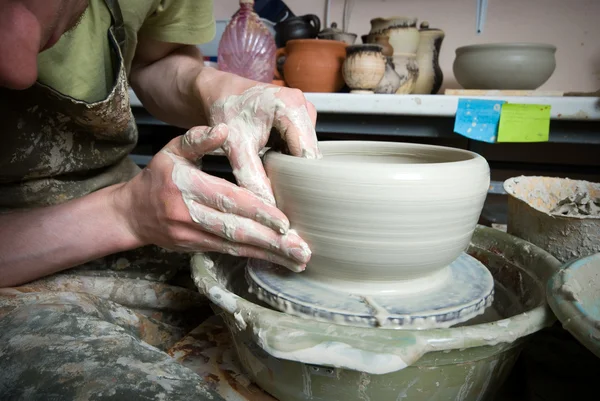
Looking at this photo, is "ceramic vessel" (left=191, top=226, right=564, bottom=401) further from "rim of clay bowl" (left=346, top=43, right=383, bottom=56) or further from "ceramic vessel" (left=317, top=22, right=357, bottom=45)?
"ceramic vessel" (left=317, top=22, right=357, bottom=45)

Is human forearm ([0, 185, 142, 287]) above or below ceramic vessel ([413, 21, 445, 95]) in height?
below

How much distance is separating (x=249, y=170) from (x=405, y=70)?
124 cm

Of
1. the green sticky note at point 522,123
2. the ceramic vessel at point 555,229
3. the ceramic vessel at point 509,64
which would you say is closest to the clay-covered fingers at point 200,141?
the ceramic vessel at point 555,229

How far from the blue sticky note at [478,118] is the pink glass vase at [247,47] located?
776 millimetres

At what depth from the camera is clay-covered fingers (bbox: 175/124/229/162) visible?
0.59 meters

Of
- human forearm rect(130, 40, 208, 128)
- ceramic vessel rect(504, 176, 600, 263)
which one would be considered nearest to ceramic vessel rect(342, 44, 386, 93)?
human forearm rect(130, 40, 208, 128)

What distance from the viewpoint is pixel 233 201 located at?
59 centimetres

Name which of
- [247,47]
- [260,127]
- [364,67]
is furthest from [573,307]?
[247,47]

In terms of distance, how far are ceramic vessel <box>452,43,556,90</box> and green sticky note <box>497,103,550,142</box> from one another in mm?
250

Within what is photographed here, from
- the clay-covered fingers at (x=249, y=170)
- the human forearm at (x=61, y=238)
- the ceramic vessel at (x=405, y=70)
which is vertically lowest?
the human forearm at (x=61, y=238)

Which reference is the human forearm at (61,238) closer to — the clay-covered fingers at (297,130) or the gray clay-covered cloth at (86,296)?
the gray clay-covered cloth at (86,296)

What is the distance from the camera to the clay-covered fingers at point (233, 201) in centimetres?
57

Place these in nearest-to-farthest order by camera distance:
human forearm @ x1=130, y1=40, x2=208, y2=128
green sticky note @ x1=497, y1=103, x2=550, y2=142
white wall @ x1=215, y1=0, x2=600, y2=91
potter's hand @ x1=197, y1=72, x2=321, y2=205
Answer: potter's hand @ x1=197, y1=72, x2=321, y2=205 < human forearm @ x1=130, y1=40, x2=208, y2=128 < green sticky note @ x1=497, y1=103, x2=550, y2=142 < white wall @ x1=215, y1=0, x2=600, y2=91

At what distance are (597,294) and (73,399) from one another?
63 centimetres
